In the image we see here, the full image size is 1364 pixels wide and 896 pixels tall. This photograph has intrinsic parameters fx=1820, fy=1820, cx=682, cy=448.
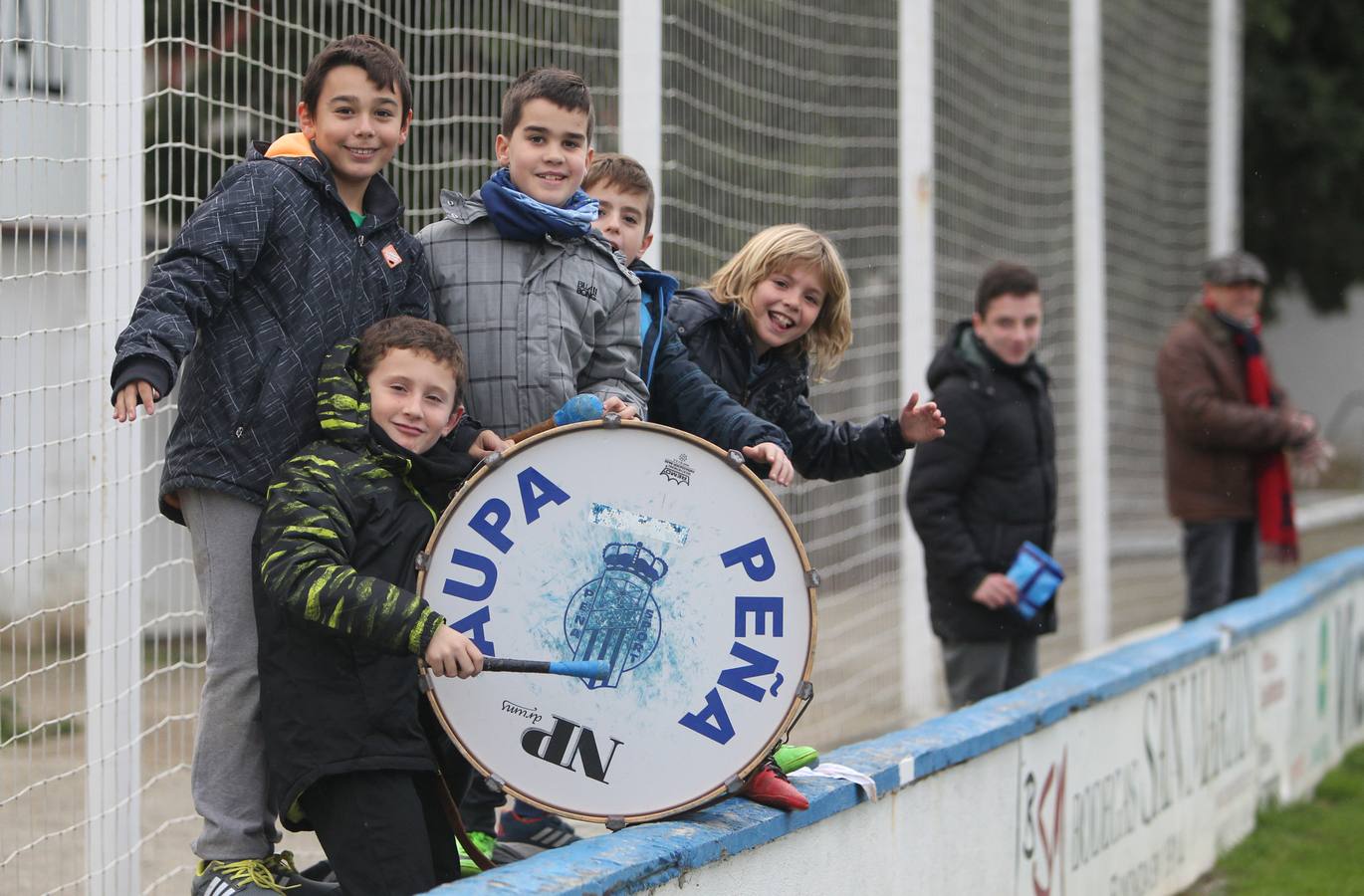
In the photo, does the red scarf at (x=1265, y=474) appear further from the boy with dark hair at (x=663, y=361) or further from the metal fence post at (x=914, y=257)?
the boy with dark hair at (x=663, y=361)

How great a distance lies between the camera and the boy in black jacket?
3.23 metres

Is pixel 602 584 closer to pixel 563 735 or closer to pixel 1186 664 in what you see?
pixel 563 735

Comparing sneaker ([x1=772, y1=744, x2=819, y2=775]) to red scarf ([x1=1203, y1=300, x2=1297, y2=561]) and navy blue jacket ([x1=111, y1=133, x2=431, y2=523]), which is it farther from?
red scarf ([x1=1203, y1=300, x2=1297, y2=561])

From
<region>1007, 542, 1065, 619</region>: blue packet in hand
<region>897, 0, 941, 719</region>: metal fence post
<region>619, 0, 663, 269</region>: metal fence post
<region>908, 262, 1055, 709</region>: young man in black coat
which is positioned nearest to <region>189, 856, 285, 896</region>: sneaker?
<region>619, 0, 663, 269</region>: metal fence post

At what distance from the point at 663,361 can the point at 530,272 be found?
0.47 m

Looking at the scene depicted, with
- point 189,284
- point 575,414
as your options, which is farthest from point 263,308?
point 575,414

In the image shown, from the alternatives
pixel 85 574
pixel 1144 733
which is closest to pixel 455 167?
pixel 85 574

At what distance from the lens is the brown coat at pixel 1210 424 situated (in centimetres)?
781

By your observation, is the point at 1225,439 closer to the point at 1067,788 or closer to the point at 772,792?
the point at 1067,788

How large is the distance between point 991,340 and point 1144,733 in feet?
4.41

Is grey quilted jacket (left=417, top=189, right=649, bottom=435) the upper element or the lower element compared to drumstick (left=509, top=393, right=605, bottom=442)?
upper

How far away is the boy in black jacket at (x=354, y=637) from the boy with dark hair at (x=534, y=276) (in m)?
0.28

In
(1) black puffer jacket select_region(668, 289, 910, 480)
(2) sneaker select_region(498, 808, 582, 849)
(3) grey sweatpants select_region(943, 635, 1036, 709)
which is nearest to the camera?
(1) black puffer jacket select_region(668, 289, 910, 480)

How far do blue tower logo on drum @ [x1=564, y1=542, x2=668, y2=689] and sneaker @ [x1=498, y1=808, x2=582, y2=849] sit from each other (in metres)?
1.23
